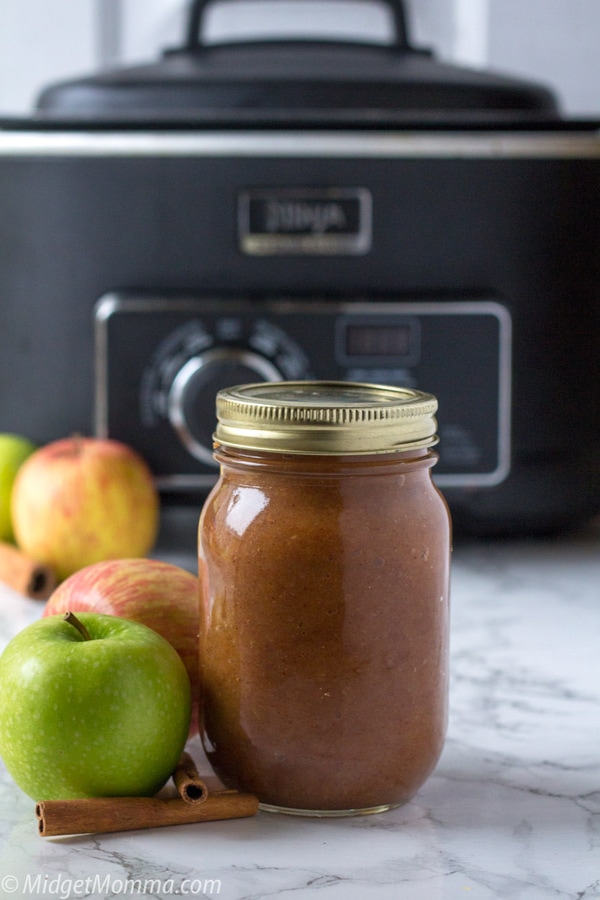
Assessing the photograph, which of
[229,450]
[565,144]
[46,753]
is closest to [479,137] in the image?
[565,144]

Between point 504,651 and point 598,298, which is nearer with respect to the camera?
point 504,651

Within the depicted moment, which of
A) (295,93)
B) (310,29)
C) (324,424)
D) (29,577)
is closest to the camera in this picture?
(324,424)

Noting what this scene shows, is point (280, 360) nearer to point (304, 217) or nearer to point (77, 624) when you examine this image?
point (304, 217)

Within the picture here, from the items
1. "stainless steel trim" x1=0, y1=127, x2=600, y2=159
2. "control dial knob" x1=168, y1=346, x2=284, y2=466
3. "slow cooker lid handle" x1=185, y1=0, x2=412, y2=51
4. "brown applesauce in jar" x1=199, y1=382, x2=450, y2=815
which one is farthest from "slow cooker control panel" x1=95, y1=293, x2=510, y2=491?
"brown applesauce in jar" x1=199, y1=382, x2=450, y2=815

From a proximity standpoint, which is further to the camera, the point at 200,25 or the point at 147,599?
the point at 200,25

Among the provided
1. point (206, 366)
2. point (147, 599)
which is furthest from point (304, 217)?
point (147, 599)

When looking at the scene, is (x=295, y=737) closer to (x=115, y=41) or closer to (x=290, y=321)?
(x=290, y=321)

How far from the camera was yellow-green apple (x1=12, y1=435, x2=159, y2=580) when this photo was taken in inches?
36.5

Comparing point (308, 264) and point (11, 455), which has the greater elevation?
point (308, 264)

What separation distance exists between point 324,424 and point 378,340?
512 millimetres

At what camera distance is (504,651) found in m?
0.76

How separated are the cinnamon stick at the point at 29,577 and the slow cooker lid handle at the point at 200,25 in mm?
545

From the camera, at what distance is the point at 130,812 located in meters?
0.49

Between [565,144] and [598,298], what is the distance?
138 millimetres
